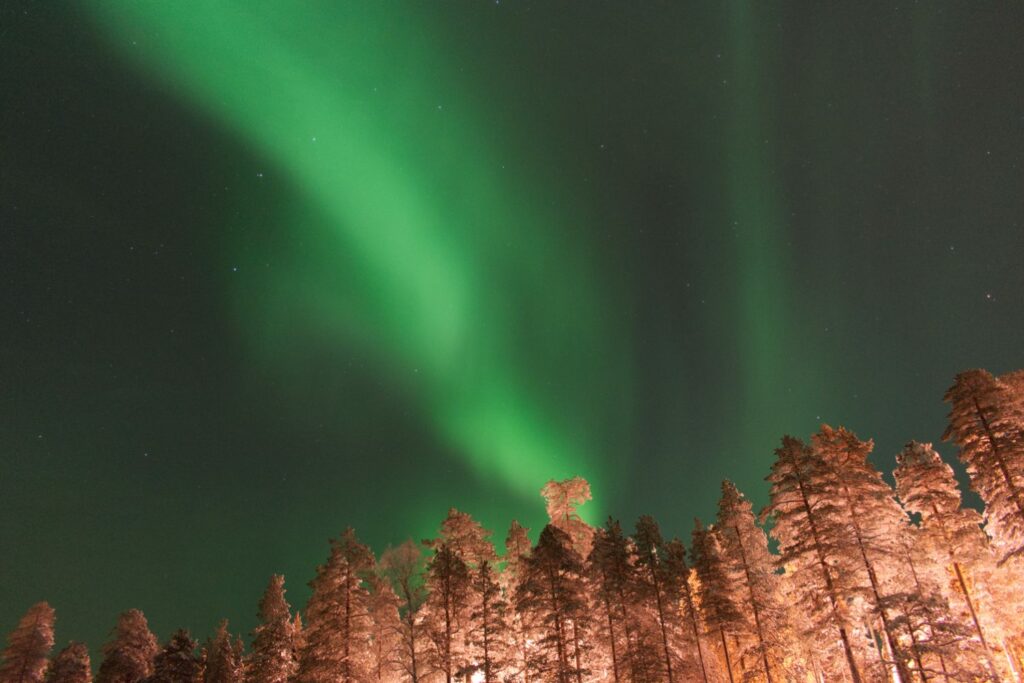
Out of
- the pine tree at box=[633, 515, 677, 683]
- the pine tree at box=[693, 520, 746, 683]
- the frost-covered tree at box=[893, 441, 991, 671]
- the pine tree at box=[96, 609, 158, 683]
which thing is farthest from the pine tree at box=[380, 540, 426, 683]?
the frost-covered tree at box=[893, 441, 991, 671]

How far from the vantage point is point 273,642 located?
44.3 meters

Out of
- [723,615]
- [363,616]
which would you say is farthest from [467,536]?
[723,615]

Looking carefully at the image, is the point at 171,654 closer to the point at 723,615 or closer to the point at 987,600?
the point at 723,615

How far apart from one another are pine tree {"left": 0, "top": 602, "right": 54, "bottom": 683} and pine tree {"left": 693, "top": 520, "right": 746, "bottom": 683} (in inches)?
2308

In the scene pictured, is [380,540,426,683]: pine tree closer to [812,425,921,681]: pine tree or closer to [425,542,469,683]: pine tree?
[425,542,469,683]: pine tree

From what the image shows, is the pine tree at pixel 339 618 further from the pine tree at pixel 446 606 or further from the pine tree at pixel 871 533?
the pine tree at pixel 871 533

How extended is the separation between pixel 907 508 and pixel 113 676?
2465 inches

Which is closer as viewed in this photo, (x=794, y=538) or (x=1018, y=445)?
(x=1018, y=445)

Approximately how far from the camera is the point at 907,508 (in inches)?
1503

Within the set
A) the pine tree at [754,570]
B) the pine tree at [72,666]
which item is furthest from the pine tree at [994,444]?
the pine tree at [72,666]

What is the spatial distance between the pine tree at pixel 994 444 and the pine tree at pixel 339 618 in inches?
1381

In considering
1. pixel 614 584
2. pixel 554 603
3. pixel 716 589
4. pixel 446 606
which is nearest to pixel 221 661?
pixel 446 606

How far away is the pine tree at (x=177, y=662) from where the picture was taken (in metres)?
43.9

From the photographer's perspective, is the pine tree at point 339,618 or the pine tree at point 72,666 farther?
the pine tree at point 72,666
